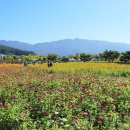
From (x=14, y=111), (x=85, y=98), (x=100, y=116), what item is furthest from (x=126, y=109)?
(x=14, y=111)

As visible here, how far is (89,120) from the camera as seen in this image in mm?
9250

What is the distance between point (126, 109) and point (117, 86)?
3.02 m

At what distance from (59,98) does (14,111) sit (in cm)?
229

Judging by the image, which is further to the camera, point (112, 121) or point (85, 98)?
point (85, 98)

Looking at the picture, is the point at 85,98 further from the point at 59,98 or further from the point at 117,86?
the point at 117,86

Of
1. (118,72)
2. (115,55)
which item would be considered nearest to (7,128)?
(118,72)

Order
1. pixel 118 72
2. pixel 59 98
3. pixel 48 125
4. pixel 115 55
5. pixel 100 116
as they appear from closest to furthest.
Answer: pixel 48 125 < pixel 100 116 < pixel 59 98 < pixel 118 72 < pixel 115 55

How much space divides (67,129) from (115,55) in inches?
2480

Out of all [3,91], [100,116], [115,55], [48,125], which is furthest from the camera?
[115,55]

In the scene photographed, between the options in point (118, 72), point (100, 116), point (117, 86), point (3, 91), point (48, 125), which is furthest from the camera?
point (118, 72)

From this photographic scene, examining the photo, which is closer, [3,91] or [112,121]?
[112,121]

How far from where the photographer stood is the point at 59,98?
1020cm

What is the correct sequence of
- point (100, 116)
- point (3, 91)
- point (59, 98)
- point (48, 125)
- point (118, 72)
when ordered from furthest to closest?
point (118, 72) < point (3, 91) < point (59, 98) < point (100, 116) < point (48, 125)

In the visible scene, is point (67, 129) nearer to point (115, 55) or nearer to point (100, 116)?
point (100, 116)
